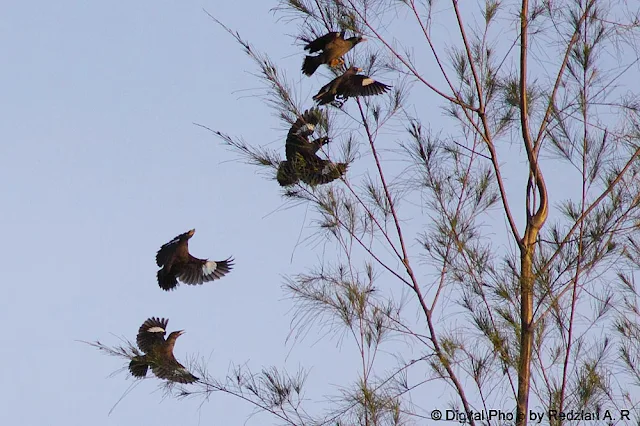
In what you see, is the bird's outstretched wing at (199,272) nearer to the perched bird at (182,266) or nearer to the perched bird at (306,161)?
the perched bird at (182,266)

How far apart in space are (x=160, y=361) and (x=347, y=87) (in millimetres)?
1197

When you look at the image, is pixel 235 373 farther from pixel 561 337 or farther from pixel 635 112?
pixel 635 112

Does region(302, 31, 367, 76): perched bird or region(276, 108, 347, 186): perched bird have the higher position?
region(302, 31, 367, 76): perched bird

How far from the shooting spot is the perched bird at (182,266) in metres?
5.46

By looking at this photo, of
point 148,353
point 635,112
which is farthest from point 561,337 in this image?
point 148,353

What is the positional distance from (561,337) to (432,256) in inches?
21.2

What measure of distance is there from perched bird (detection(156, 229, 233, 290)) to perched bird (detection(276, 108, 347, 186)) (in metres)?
1.12

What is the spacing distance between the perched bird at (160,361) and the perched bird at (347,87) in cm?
108

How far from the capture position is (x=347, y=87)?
4562 millimetres

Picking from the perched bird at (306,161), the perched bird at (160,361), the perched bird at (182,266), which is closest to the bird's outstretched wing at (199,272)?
the perched bird at (182,266)

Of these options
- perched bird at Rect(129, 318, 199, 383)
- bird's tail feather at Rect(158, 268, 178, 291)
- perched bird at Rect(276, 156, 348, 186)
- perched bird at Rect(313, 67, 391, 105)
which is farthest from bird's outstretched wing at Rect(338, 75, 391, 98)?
bird's tail feather at Rect(158, 268, 178, 291)

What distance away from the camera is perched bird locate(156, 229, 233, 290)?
5457mm

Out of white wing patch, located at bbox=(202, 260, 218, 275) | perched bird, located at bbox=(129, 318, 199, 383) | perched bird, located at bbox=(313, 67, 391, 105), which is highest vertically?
perched bird, located at bbox=(313, 67, 391, 105)

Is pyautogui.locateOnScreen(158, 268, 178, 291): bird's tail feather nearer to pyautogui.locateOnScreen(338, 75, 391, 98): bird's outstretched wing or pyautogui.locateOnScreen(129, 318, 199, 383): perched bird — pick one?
pyautogui.locateOnScreen(129, 318, 199, 383): perched bird
